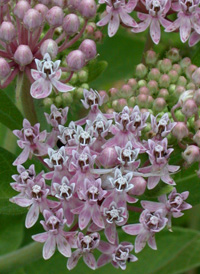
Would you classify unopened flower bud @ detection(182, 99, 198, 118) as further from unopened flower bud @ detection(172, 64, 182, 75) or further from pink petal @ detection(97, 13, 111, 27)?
pink petal @ detection(97, 13, 111, 27)

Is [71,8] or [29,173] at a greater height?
[71,8]

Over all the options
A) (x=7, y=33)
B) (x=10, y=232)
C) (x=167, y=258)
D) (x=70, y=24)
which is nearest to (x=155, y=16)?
(x=70, y=24)

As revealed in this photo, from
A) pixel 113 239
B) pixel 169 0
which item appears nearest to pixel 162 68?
pixel 169 0

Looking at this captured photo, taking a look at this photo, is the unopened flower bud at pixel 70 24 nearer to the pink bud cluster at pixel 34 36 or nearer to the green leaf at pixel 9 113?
the pink bud cluster at pixel 34 36

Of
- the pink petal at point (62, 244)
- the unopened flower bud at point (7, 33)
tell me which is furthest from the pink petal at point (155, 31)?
the pink petal at point (62, 244)

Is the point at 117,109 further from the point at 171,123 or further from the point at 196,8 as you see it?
the point at 196,8

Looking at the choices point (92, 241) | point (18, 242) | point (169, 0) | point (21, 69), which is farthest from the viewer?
point (18, 242)

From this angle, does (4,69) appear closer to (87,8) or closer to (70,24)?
(70,24)
